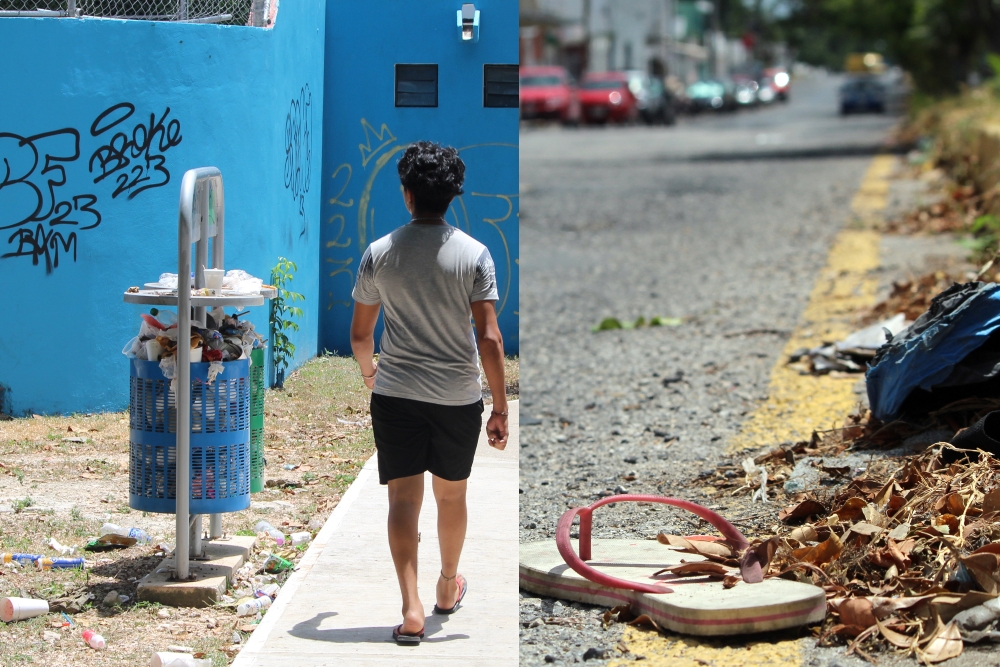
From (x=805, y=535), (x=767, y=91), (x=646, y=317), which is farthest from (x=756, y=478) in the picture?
(x=767, y=91)

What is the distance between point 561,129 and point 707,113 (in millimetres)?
19056

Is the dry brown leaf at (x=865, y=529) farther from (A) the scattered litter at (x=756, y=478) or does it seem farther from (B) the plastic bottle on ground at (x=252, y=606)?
(B) the plastic bottle on ground at (x=252, y=606)

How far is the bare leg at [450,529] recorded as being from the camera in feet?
10.7

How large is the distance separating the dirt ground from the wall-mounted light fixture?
0.91 m

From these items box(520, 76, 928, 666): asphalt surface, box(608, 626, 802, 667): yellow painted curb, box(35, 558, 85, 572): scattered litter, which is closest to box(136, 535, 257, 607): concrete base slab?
box(35, 558, 85, 572): scattered litter

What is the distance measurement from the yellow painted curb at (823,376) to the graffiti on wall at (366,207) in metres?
3.24

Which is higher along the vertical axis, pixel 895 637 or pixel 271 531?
pixel 271 531

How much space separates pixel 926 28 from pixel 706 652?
35207 millimetres

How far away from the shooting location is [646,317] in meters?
10.2

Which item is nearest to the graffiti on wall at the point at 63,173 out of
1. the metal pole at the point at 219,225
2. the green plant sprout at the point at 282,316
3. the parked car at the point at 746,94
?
the metal pole at the point at 219,225

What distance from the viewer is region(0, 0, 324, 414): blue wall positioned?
3.03 m

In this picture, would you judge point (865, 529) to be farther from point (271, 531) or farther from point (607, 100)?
point (607, 100)

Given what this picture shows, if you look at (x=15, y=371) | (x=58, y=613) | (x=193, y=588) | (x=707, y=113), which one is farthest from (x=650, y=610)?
(x=707, y=113)

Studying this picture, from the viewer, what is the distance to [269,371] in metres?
3.41
